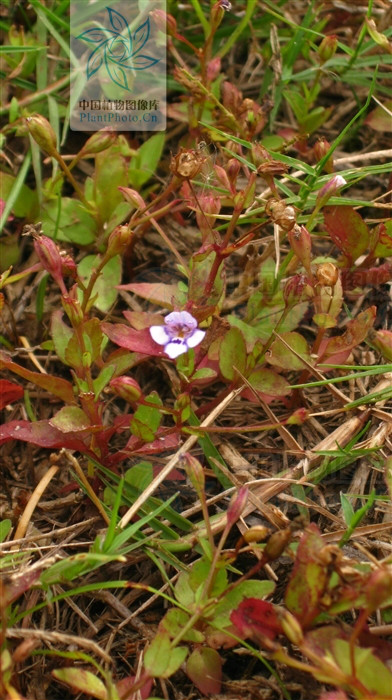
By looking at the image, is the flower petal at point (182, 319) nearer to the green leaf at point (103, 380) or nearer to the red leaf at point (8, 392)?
the green leaf at point (103, 380)

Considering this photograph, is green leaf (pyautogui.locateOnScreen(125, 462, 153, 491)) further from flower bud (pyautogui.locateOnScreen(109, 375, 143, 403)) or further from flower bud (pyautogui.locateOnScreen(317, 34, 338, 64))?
flower bud (pyautogui.locateOnScreen(317, 34, 338, 64))

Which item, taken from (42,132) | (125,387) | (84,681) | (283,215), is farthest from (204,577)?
(42,132)

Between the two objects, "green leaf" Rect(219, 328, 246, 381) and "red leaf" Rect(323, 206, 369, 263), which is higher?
"red leaf" Rect(323, 206, 369, 263)

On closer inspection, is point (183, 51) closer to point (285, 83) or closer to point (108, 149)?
point (285, 83)

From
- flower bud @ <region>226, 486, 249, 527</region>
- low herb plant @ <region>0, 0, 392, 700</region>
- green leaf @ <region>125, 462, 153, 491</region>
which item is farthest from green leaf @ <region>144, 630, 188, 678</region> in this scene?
green leaf @ <region>125, 462, 153, 491</region>

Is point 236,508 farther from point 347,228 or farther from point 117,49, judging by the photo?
point 117,49

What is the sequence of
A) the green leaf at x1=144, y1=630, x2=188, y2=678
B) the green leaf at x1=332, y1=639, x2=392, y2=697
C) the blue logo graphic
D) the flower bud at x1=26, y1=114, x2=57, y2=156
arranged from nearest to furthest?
the green leaf at x1=332, y1=639, x2=392, y2=697 < the green leaf at x1=144, y1=630, x2=188, y2=678 < the flower bud at x1=26, y1=114, x2=57, y2=156 < the blue logo graphic
